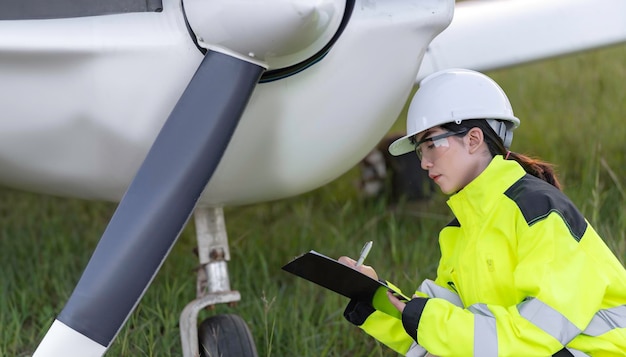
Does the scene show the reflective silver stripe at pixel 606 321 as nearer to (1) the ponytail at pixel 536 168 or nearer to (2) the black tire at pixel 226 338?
(1) the ponytail at pixel 536 168

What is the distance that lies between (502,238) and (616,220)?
1.73 meters

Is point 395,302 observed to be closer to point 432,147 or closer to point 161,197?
point 432,147

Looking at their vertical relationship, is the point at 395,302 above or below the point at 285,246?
A: below

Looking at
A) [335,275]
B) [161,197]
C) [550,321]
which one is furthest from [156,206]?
[550,321]

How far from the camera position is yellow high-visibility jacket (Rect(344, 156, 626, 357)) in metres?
1.77

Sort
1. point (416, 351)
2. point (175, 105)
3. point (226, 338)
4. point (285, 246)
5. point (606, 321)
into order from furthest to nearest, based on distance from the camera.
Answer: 1. point (285, 246)
2. point (226, 338)
3. point (416, 351)
4. point (175, 105)
5. point (606, 321)

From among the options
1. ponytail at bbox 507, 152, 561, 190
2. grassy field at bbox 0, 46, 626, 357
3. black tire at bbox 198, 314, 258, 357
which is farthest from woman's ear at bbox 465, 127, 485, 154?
black tire at bbox 198, 314, 258, 357

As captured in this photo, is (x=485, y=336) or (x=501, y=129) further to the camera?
(x=501, y=129)

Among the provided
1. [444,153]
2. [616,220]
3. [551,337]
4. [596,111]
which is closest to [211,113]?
[444,153]

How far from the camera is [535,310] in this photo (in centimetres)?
177

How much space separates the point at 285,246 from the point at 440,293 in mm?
1448

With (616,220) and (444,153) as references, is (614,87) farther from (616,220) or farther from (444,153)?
(444,153)

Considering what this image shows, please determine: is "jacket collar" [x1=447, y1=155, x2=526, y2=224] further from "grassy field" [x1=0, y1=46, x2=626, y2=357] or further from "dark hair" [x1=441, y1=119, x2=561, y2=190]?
"grassy field" [x1=0, y1=46, x2=626, y2=357]

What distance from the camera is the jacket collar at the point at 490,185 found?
1.96 meters
